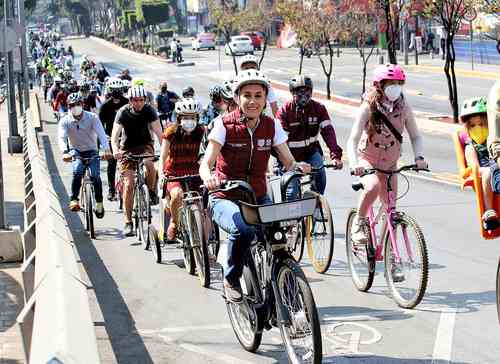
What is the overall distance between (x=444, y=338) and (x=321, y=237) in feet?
10.8

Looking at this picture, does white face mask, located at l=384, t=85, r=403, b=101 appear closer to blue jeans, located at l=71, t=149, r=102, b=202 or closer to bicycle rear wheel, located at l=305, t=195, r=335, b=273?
bicycle rear wheel, located at l=305, t=195, r=335, b=273

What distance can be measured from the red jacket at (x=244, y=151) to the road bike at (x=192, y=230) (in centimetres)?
245

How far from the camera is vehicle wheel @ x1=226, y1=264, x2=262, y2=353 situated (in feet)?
26.9

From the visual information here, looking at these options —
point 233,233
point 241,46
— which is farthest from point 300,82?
point 241,46

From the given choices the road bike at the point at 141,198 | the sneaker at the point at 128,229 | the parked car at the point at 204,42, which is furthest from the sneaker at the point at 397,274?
the parked car at the point at 204,42

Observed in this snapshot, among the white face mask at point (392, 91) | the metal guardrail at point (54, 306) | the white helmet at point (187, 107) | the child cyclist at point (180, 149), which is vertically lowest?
the metal guardrail at point (54, 306)

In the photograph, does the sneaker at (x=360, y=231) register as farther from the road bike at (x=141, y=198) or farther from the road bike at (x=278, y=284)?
the road bike at (x=141, y=198)

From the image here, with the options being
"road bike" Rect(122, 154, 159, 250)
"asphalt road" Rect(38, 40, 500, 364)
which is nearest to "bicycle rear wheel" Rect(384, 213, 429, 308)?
"asphalt road" Rect(38, 40, 500, 364)

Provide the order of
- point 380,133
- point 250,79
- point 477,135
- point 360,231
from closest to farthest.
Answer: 1. point 250,79
2. point 477,135
3. point 380,133
4. point 360,231

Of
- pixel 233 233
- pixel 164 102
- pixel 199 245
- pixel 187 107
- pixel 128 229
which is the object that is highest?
pixel 187 107

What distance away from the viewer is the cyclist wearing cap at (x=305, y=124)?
12391 millimetres

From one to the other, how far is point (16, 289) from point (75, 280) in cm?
358

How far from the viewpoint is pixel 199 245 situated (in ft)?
37.1

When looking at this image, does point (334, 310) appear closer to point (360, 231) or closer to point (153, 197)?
point (360, 231)
